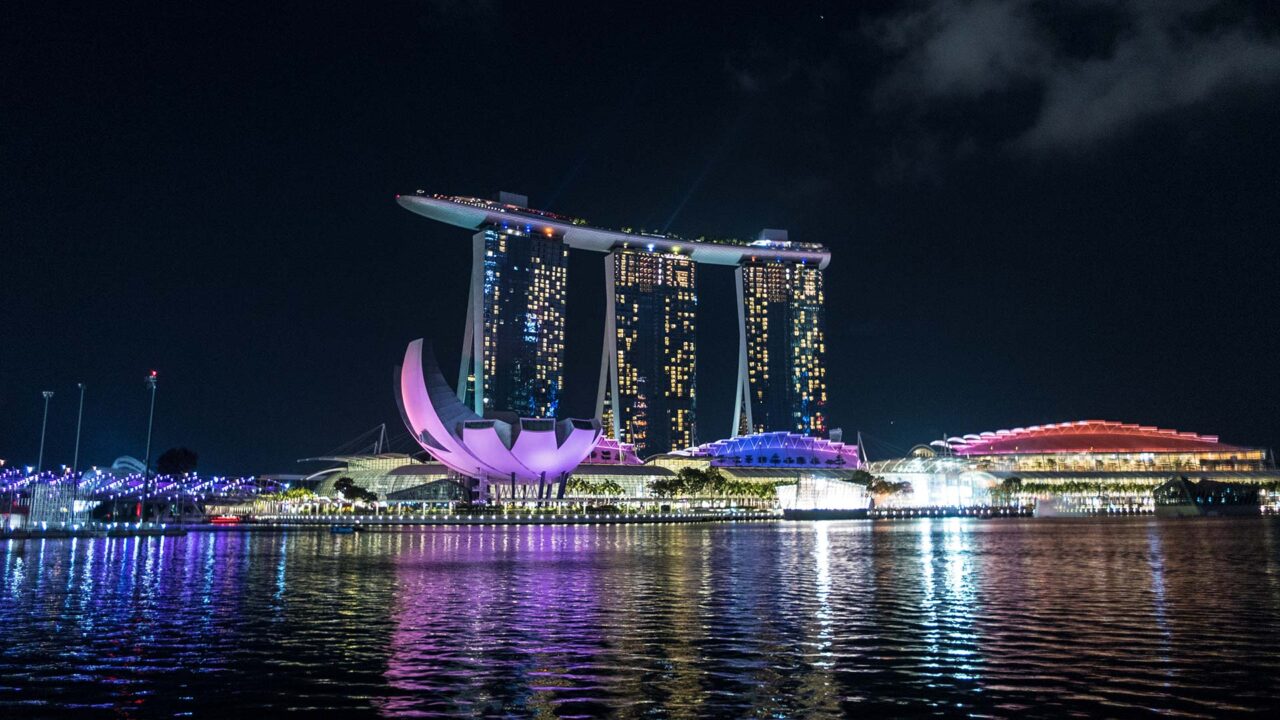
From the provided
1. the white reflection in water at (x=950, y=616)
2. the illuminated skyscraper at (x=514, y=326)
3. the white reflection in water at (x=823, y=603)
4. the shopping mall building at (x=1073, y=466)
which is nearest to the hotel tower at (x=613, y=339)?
the illuminated skyscraper at (x=514, y=326)

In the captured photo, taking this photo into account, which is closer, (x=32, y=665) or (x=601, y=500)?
(x=32, y=665)

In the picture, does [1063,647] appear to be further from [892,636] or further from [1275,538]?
[1275,538]

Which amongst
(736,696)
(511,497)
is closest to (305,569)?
(736,696)

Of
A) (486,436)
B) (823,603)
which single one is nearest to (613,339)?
(486,436)

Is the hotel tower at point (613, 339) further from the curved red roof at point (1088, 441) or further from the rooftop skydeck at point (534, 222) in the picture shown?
the curved red roof at point (1088, 441)

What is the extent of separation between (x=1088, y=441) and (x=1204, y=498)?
24.7 meters

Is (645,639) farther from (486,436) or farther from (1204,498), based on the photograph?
(1204,498)

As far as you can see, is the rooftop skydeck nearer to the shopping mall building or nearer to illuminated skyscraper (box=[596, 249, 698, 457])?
illuminated skyscraper (box=[596, 249, 698, 457])

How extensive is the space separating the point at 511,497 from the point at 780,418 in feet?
290

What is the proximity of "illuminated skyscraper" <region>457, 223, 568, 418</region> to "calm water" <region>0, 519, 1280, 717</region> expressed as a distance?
13478cm

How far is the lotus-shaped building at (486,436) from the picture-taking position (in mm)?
105500

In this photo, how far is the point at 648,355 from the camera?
189875mm

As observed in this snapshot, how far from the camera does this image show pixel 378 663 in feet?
54.6

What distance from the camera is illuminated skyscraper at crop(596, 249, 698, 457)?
615 ft
